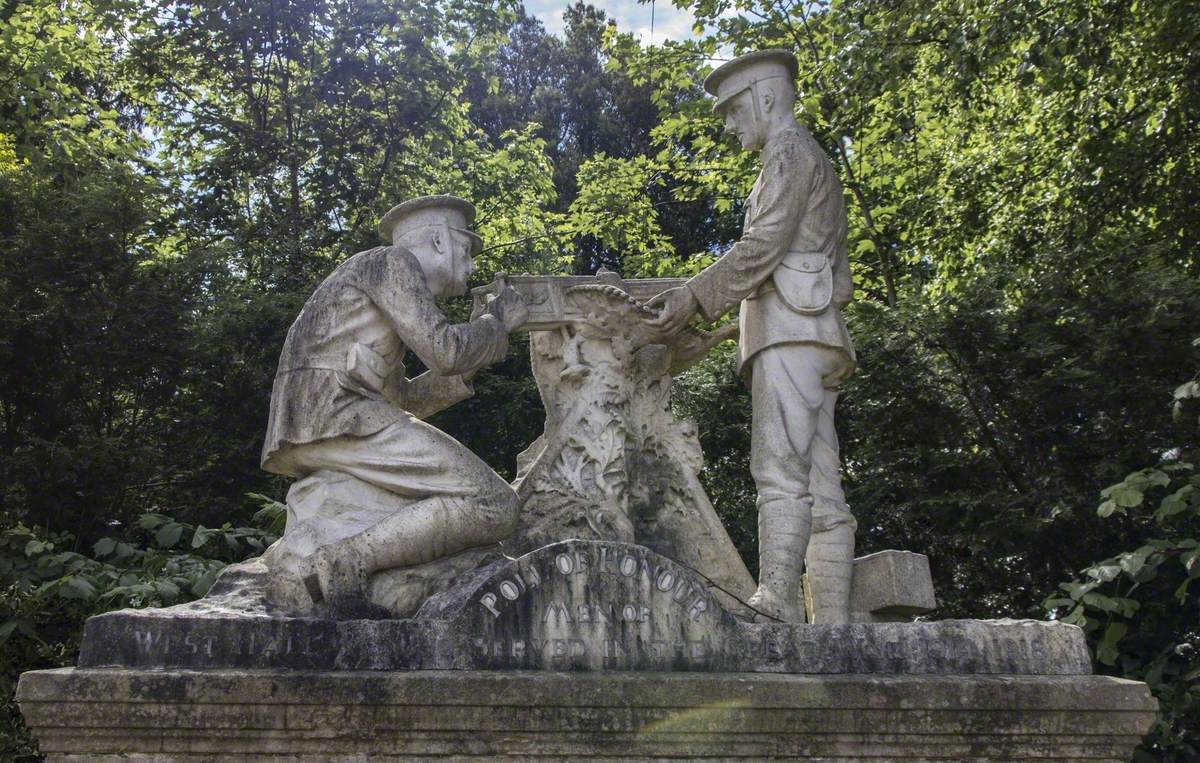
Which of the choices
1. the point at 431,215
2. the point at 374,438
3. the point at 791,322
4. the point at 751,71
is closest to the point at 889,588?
the point at 791,322

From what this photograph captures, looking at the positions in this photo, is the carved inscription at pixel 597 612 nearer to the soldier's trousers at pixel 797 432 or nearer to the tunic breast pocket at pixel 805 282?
the soldier's trousers at pixel 797 432

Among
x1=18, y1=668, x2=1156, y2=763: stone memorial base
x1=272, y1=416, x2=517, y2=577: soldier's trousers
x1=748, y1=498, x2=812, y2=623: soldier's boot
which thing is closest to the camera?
x1=18, y1=668, x2=1156, y2=763: stone memorial base

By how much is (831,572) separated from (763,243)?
5.29 feet

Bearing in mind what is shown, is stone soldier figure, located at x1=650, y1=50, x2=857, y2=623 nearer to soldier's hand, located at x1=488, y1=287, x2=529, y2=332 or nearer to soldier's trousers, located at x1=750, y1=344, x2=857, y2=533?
soldier's trousers, located at x1=750, y1=344, x2=857, y2=533

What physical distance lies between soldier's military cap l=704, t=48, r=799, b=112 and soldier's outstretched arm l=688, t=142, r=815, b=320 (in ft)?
1.54

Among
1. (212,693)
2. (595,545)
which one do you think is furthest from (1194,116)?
(212,693)

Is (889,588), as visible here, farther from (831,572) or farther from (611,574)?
(611,574)

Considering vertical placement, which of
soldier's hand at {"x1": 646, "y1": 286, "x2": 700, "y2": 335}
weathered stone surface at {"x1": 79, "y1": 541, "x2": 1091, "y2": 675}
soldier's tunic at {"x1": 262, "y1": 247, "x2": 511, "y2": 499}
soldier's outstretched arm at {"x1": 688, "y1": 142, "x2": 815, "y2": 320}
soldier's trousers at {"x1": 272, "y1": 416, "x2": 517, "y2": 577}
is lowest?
weathered stone surface at {"x1": 79, "y1": 541, "x2": 1091, "y2": 675}

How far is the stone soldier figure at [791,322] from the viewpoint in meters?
6.38

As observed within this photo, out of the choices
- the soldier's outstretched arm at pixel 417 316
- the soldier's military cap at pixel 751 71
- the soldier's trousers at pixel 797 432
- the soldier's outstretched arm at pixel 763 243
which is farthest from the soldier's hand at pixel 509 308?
the soldier's military cap at pixel 751 71

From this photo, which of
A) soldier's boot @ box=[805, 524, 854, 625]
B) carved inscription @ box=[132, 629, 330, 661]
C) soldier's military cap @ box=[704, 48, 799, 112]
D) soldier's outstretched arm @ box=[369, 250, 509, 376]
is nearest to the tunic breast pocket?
soldier's military cap @ box=[704, 48, 799, 112]

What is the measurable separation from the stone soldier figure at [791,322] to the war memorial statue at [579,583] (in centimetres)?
1

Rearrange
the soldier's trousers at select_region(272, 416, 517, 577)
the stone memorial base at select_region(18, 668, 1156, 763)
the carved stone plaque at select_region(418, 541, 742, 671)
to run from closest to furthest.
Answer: the stone memorial base at select_region(18, 668, 1156, 763), the carved stone plaque at select_region(418, 541, 742, 671), the soldier's trousers at select_region(272, 416, 517, 577)

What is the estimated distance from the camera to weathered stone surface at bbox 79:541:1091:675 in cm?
523
